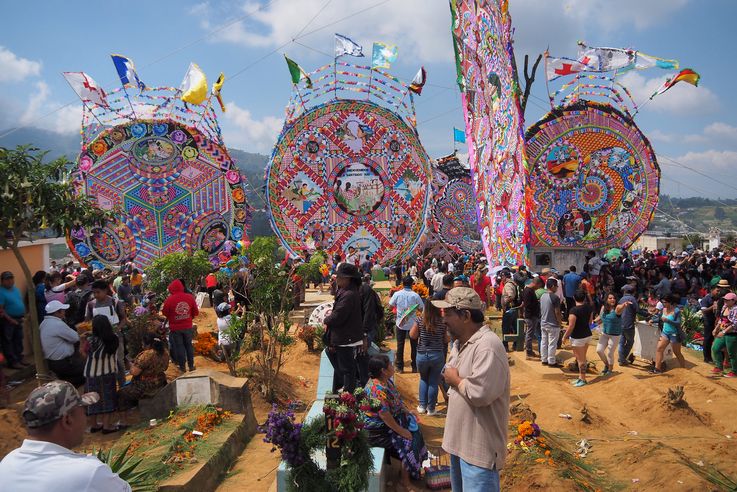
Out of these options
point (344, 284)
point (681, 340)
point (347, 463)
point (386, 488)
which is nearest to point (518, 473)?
point (386, 488)

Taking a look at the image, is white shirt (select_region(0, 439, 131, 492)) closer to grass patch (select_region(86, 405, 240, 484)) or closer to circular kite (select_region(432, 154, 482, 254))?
grass patch (select_region(86, 405, 240, 484))

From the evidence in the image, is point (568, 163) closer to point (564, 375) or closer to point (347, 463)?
point (564, 375)

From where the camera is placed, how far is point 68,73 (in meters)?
16.0

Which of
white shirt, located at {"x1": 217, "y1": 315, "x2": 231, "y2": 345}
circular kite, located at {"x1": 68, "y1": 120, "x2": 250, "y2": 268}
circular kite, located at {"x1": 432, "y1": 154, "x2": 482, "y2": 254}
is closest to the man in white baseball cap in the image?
white shirt, located at {"x1": 217, "y1": 315, "x2": 231, "y2": 345}

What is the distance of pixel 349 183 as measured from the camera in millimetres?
20078

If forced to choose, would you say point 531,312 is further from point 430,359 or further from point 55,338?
point 55,338

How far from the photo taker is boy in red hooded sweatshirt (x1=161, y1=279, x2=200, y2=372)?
23.7ft

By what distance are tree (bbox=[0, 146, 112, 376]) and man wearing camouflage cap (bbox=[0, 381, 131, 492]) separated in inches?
184

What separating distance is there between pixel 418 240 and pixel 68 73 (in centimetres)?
1260

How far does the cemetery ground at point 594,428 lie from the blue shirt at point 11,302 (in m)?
0.97

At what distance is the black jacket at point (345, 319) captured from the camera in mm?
5289

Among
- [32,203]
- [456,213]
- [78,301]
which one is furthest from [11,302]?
[456,213]

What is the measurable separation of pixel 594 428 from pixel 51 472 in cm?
610

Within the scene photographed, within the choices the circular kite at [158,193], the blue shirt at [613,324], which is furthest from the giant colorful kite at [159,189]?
the blue shirt at [613,324]
